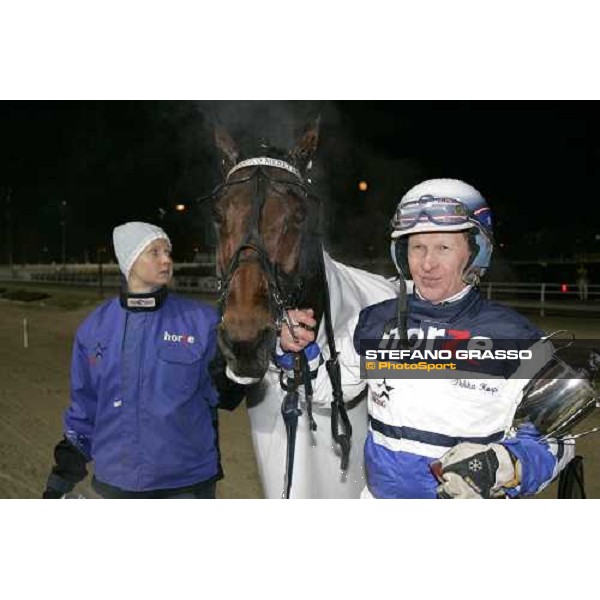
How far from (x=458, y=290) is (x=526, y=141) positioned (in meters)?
1.10

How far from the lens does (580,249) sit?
3154 millimetres

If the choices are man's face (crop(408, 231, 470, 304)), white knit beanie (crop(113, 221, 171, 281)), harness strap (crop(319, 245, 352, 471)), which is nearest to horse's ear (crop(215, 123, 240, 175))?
white knit beanie (crop(113, 221, 171, 281))

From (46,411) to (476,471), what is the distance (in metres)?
3.85

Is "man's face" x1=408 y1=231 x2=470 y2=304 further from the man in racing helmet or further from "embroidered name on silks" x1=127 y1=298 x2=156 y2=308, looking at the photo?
"embroidered name on silks" x1=127 y1=298 x2=156 y2=308

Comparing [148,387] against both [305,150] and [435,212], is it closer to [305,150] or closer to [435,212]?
[305,150]

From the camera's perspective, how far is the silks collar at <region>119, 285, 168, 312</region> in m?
2.18

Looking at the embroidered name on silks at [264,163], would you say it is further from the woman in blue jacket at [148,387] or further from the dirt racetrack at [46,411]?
the dirt racetrack at [46,411]

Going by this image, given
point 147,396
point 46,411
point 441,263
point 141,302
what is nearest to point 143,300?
point 141,302

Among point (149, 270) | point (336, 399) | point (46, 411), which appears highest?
point (149, 270)

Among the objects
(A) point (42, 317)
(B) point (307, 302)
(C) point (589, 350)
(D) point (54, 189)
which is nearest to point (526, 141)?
(C) point (589, 350)

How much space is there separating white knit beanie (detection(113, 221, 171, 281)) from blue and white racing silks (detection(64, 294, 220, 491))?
0.61 feet

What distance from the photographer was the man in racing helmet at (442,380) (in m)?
1.86

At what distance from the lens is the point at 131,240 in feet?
7.32

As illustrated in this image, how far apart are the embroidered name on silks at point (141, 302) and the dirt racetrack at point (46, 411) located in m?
1.10
